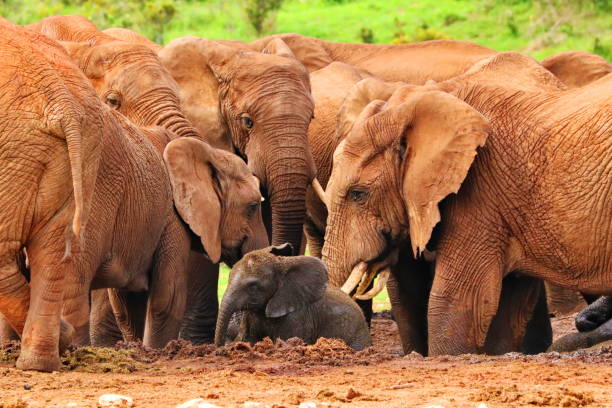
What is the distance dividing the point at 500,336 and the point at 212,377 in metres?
2.44

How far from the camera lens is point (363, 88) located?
8.95 m

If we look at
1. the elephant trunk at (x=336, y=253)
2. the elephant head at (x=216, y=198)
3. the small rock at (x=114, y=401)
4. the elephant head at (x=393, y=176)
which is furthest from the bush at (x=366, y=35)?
the small rock at (x=114, y=401)

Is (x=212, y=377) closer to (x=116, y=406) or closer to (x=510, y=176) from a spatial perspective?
(x=116, y=406)

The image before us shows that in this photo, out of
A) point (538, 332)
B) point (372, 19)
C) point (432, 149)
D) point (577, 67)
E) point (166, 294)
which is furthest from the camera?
point (372, 19)

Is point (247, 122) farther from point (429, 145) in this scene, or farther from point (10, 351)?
point (10, 351)

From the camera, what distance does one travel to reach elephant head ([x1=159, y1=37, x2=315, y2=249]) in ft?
30.5

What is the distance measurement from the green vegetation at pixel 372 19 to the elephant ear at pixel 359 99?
13796mm

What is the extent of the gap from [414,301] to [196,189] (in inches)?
58.3

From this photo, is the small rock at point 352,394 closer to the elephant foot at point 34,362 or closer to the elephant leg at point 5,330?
the elephant foot at point 34,362

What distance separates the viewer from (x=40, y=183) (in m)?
5.75

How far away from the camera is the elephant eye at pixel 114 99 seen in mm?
8516

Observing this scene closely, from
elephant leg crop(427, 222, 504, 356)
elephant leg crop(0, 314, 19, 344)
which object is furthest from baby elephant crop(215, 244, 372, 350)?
elephant leg crop(0, 314, 19, 344)

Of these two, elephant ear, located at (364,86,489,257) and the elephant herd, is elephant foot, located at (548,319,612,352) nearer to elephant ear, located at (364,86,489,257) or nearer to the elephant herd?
the elephant herd

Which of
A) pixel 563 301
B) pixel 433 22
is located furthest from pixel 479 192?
pixel 433 22
